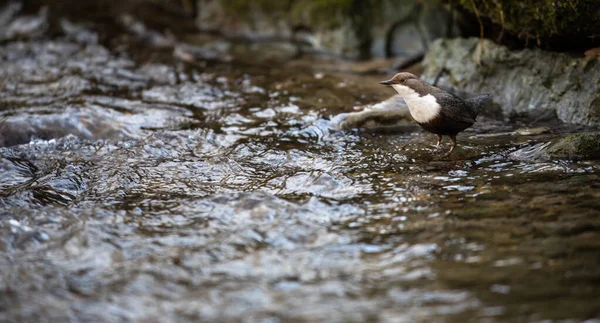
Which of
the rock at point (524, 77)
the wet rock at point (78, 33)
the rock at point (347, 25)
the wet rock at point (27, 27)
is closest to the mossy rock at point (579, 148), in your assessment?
the rock at point (524, 77)

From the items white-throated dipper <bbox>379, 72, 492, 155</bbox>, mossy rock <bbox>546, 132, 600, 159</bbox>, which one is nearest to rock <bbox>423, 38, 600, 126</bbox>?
mossy rock <bbox>546, 132, 600, 159</bbox>

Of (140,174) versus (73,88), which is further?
(73,88)

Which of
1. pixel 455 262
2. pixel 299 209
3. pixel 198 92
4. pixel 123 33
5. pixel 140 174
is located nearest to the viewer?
pixel 455 262

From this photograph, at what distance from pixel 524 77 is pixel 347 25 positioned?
3515mm

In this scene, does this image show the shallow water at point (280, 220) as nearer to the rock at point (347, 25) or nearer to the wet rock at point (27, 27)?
the rock at point (347, 25)

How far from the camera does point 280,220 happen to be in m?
4.00

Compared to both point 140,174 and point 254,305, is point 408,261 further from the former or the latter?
point 140,174

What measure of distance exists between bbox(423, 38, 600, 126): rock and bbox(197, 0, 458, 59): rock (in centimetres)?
115

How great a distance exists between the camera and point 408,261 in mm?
3430

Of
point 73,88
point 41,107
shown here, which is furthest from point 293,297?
point 73,88

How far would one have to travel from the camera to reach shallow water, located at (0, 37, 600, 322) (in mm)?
3082

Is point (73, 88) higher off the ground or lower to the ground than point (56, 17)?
lower

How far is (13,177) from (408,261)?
3548 millimetres

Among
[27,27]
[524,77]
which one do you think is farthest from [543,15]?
[27,27]
